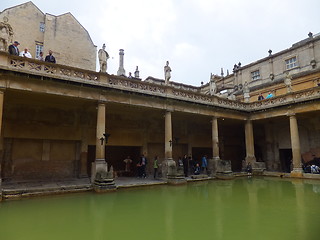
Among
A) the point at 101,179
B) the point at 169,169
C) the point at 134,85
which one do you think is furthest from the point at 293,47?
the point at 101,179

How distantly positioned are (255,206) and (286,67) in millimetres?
20296

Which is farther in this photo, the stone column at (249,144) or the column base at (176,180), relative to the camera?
the stone column at (249,144)

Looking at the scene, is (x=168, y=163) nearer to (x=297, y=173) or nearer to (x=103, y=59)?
(x=103, y=59)

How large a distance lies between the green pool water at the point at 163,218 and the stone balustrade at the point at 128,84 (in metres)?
5.96

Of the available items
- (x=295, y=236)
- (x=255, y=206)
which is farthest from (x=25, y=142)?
(x=295, y=236)

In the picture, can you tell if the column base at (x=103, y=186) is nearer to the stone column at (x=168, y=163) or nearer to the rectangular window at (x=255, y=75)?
the stone column at (x=168, y=163)

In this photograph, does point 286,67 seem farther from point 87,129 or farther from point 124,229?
point 124,229

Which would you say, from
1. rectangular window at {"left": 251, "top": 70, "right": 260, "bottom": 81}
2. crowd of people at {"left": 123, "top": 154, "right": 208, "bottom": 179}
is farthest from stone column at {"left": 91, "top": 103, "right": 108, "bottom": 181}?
rectangular window at {"left": 251, "top": 70, "right": 260, "bottom": 81}

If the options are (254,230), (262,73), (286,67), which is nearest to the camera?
(254,230)

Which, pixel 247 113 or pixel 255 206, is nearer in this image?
pixel 255 206

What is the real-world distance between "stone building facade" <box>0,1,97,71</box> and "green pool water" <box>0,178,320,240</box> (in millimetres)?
17634

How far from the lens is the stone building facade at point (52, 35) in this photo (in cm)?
2077

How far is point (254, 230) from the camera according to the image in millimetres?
4949

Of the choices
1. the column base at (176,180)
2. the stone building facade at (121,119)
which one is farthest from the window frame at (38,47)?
the column base at (176,180)
